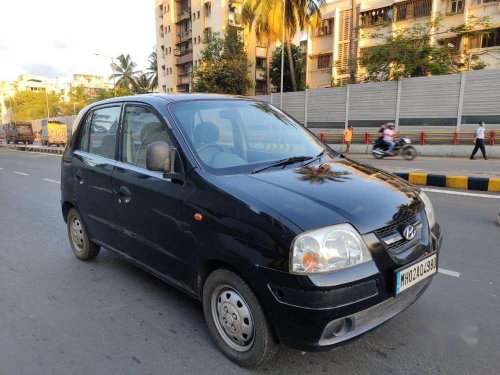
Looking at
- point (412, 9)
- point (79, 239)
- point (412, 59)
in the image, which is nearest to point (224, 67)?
point (412, 9)

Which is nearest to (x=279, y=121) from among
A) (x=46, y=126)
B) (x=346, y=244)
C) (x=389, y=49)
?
(x=346, y=244)

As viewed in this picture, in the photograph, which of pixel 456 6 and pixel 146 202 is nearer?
pixel 146 202

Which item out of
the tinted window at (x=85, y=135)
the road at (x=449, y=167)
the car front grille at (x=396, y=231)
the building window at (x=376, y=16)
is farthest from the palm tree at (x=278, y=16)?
the car front grille at (x=396, y=231)

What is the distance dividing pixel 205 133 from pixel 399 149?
44.5 feet

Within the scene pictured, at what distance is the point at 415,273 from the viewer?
2430 millimetres

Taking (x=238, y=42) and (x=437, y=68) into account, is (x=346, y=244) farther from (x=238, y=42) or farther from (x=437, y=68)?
(x=238, y=42)

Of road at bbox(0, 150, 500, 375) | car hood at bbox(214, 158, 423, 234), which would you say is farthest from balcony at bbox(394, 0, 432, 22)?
car hood at bbox(214, 158, 423, 234)

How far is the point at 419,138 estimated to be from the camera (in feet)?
61.3

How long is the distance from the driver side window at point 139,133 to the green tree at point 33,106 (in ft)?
320

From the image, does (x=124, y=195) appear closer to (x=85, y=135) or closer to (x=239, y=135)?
(x=239, y=135)

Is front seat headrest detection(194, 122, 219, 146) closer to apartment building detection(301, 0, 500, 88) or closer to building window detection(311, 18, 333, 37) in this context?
apartment building detection(301, 0, 500, 88)

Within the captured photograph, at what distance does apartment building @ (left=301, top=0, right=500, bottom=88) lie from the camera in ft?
80.8

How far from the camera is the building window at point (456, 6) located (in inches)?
1025

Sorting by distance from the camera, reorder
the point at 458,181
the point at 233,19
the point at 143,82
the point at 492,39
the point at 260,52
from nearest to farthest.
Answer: the point at 458,181 → the point at 492,39 → the point at 260,52 → the point at 233,19 → the point at 143,82
